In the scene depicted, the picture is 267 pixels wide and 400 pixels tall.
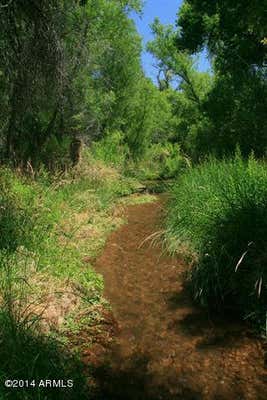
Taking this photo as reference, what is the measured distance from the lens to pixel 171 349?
16.2 ft

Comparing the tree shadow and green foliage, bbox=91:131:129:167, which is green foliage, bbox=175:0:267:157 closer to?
green foliage, bbox=91:131:129:167

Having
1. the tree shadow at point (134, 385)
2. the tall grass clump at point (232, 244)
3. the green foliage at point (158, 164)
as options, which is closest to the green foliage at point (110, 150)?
the green foliage at point (158, 164)

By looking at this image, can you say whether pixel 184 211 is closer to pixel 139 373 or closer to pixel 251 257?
pixel 251 257

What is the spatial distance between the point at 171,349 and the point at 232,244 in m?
1.70

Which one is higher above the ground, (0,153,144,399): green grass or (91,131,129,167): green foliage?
(91,131,129,167): green foliage

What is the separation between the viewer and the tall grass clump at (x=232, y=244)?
5.45m

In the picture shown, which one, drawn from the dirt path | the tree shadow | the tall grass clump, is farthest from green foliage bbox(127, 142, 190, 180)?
the tree shadow

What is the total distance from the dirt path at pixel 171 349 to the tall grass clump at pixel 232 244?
319 millimetres

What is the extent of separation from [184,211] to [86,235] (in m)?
2.17

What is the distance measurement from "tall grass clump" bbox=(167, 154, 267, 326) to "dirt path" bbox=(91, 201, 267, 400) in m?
0.32

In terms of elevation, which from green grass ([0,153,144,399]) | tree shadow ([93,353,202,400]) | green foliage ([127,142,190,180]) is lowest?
tree shadow ([93,353,202,400])

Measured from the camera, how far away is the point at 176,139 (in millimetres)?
29672

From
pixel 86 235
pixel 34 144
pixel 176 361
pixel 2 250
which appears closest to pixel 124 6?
pixel 34 144

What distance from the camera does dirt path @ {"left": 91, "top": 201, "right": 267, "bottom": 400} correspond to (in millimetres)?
4215
